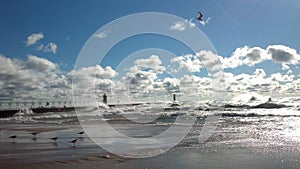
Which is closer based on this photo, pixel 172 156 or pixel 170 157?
pixel 170 157

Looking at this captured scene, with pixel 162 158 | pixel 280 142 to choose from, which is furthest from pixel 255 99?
pixel 162 158

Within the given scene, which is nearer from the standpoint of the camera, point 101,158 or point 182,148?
point 101,158

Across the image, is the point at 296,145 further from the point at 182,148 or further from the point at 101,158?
the point at 101,158

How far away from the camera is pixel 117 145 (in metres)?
14.9

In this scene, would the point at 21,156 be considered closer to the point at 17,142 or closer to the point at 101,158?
the point at 101,158

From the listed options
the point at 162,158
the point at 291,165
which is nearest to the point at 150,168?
the point at 162,158

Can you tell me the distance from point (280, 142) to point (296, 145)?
3.86 feet

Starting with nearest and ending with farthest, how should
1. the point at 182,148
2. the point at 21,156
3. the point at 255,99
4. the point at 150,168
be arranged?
the point at 150,168
the point at 21,156
the point at 182,148
the point at 255,99

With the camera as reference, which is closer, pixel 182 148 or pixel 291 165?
pixel 291 165

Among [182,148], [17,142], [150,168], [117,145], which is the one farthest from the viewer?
[17,142]

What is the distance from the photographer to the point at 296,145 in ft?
46.3

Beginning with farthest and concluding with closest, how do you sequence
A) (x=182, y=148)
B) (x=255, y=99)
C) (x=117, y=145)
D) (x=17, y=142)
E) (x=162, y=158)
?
(x=255, y=99)
(x=17, y=142)
(x=117, y=145)
(x=182, y=148)
(x=162, y=158)

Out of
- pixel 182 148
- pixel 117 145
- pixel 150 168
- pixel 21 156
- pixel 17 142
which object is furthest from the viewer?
pixel 17 142

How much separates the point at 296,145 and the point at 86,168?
8.45m
